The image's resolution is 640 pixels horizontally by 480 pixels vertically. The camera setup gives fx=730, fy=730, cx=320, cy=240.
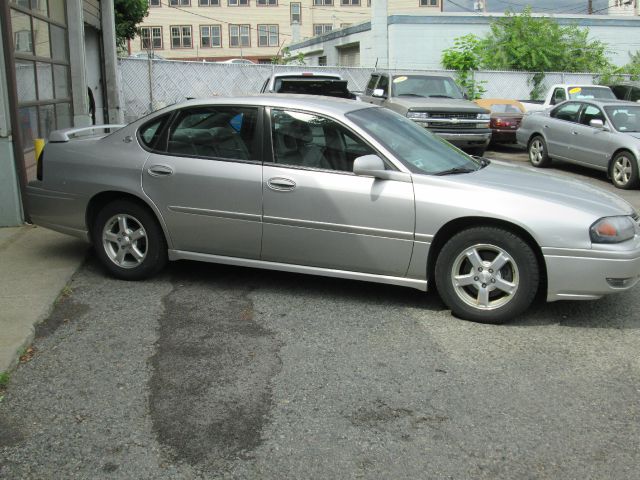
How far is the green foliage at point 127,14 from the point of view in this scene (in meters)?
22.0

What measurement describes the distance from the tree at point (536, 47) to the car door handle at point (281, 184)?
922 inches

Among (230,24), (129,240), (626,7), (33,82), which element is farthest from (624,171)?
(230,24)

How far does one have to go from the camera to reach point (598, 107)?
13.3 metres

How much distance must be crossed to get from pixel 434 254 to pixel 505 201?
0.64m

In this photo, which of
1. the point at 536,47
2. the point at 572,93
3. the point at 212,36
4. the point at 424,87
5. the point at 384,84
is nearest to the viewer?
the point at 424,87

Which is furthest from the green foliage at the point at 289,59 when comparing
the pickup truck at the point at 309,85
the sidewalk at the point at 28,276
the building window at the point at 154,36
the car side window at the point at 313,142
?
the car side window at the point at 313,142

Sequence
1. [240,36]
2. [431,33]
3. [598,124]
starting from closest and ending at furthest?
[598,124] < [431,33] < [240,36]

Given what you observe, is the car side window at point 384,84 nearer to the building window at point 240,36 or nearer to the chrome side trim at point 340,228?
the chrome side trim at point 340,228

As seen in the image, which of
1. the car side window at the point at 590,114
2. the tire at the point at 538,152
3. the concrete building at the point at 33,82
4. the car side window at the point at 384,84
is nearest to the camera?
the concrete building at the point at 33,82

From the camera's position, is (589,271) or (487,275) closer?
(589,271)

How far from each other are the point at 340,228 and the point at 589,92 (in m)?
15.1

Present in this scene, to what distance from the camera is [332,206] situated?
214 inches

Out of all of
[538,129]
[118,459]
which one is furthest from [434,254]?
[538,129]

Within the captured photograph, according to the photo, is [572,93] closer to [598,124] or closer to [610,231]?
[598,124]
